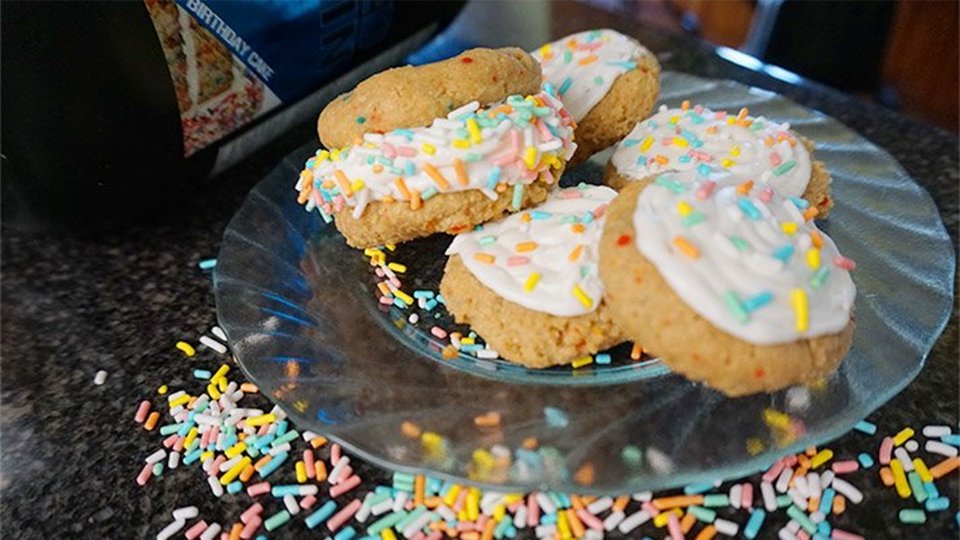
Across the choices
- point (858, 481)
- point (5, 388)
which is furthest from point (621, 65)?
point (5, 388)

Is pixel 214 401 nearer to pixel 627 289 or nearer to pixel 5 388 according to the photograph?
pixel 5 388

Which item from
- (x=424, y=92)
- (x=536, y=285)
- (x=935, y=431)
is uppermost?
(x=424, y=92)

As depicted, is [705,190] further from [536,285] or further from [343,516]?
[343,516]

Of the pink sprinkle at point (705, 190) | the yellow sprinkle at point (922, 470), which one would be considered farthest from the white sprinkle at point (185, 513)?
the yellow sprinkle at point (922, 470)

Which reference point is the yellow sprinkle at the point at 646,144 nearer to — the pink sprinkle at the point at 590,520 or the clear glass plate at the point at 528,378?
the clear glass plate at the point at 528,378

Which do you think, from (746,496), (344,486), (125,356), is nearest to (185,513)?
(344,486)

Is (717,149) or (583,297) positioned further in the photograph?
(717,149)
